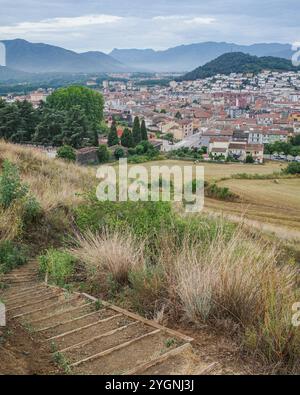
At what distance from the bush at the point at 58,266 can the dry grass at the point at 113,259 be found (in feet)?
0.51

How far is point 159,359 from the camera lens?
3002mm

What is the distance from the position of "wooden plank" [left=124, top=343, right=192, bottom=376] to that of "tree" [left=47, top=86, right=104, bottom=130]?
47.6 meters

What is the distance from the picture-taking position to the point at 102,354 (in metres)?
3.11

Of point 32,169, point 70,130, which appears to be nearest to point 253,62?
point 70,130

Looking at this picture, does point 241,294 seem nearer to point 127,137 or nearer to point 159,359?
point 159,359

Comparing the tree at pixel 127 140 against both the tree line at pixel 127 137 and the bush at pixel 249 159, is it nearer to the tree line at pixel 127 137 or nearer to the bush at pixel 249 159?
the tree line at pixel 127 137

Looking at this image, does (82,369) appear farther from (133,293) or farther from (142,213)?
(142,213)

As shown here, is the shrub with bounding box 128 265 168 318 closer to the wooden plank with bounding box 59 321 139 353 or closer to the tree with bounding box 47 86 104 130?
the wooden plank with bounding box 59 321 139 353

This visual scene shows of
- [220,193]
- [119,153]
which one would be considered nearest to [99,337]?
[220,193]

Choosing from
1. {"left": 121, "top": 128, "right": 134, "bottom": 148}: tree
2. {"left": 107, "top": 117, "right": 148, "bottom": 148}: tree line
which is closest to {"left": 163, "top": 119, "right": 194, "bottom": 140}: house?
{"left": 107, "top": 117, "right": 148, "bottom": 148}: tree line

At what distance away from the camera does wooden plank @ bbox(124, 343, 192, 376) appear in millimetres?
→ 2850

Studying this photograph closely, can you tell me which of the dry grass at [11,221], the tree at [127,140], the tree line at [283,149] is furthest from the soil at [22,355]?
the tree line at [283,149]

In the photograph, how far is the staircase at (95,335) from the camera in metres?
2.97

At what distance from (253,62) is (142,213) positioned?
196264 mm
